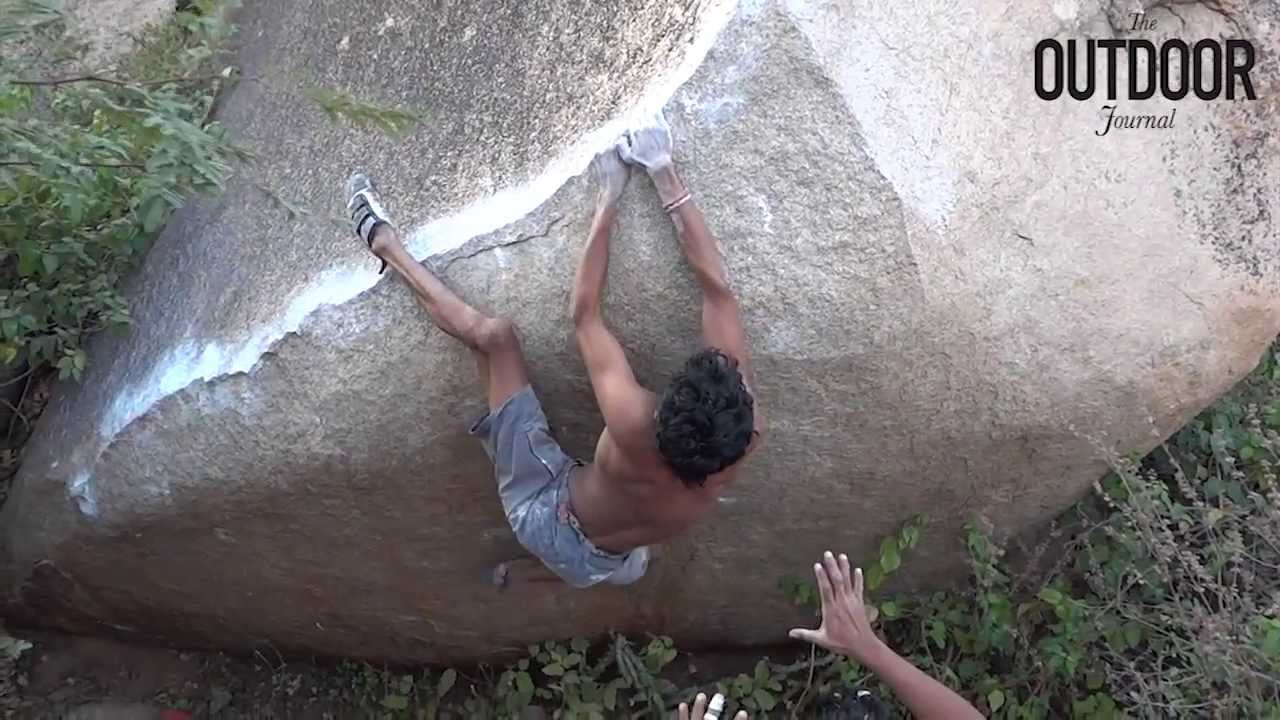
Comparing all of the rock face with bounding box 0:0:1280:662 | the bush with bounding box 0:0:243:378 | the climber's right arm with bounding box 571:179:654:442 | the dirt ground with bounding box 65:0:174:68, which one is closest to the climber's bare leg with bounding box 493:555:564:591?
the rock face with bounding box 0:0:1280:662

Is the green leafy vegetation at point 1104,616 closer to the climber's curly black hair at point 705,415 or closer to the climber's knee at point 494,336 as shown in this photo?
the climber's curly black hair at point 705,415

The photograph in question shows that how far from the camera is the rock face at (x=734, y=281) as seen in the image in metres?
2.16

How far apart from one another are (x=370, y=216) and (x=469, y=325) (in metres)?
0.32

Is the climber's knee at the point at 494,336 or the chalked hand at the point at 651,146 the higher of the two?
the chalked hand at the point at 651,146

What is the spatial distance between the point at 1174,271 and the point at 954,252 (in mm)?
489

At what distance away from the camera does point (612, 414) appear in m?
2.20

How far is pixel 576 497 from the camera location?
2.36 metres

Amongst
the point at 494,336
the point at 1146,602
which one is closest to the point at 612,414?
the point at 494,336

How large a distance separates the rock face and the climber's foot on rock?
0.14ft

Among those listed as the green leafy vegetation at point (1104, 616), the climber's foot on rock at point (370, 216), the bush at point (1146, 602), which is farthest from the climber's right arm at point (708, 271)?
the bush at point (1146, 602)

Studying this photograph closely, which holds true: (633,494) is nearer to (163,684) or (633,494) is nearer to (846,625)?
(846,625)

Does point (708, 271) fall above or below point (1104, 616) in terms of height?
above

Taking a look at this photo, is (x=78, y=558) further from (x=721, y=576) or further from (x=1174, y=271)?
(x=1174, y=271)

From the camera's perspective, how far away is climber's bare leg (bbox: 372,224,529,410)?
225 centimetres
